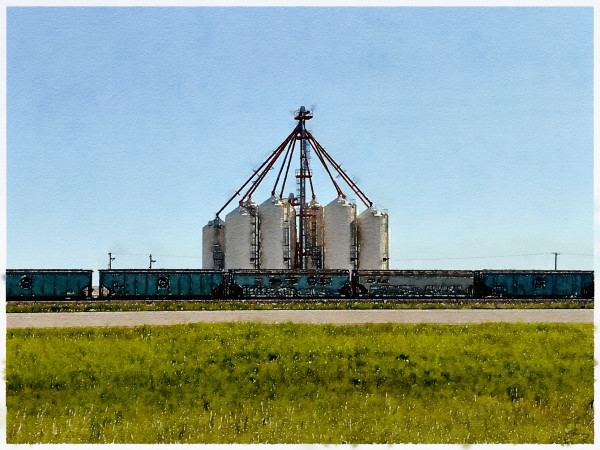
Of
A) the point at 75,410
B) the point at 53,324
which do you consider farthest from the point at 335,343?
the point at 53,324

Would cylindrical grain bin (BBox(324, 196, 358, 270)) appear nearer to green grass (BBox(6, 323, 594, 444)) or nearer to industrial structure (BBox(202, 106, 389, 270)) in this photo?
industrial structure (BBox(202, 106, 389, 270))

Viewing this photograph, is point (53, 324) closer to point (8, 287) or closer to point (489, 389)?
point (489, 389)

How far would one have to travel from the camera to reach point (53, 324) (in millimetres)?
22609

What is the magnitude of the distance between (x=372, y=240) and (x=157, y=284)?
1591 centimetres

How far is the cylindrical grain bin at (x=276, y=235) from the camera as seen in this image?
45.0 meters

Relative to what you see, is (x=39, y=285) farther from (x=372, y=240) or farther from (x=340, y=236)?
(x=372, y=240)

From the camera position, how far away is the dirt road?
23219 mm

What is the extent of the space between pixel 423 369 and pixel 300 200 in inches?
1298

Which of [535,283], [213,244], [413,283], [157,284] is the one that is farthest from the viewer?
[213,244]

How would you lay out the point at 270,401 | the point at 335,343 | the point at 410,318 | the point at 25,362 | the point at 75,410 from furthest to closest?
the point at 410,318, the point at 335,343, the point at 25,362, the point at 270,401, the point at 75,410

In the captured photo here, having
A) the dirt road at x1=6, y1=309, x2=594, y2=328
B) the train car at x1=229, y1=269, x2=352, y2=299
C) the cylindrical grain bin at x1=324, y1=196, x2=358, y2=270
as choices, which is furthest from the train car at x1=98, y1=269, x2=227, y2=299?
the dirt road at x1=6, y1=309, x2=594, y2=328

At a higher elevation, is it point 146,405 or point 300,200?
point 300,200

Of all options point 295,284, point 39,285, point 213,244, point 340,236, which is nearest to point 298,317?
point 295,284

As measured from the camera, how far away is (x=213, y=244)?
4775 cm
